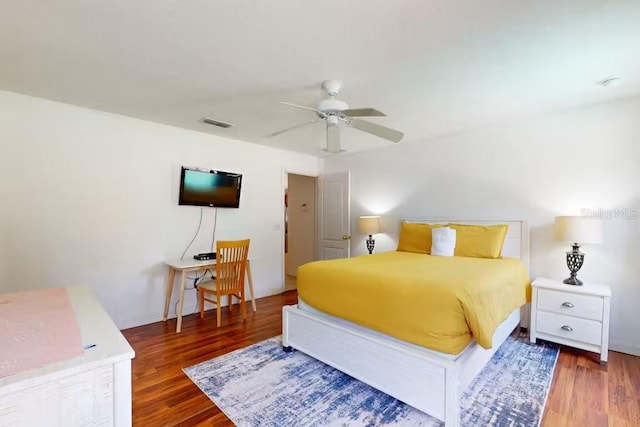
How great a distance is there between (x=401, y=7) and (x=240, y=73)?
4.10ft

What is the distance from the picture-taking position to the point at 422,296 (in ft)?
6.18

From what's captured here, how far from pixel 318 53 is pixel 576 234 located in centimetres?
272

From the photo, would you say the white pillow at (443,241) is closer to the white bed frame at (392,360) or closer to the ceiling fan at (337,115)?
the white bed frame at (392,360)

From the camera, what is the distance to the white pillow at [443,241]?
3340 millimetres

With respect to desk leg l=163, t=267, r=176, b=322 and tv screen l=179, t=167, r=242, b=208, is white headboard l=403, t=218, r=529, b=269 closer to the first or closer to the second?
tv screen l=179, t=167, r=242, b=208

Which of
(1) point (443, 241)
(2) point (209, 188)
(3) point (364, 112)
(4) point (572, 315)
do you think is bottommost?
(4) point (572, 315)

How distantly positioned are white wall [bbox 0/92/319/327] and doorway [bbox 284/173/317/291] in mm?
1926

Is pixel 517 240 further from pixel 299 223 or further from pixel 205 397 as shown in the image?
pixel 299 223

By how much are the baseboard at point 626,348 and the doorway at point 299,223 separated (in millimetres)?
4044

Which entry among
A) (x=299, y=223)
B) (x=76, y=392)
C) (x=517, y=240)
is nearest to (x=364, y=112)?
(x=76, y=392)

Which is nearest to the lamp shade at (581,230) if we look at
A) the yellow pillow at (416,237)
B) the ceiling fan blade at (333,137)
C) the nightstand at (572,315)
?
the nightstand at (572,315)

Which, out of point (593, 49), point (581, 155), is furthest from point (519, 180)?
point (593, 49)

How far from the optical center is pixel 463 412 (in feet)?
6.20

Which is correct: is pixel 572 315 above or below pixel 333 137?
below
